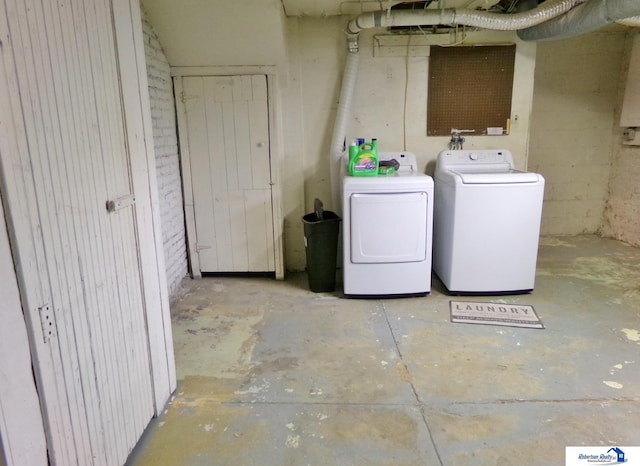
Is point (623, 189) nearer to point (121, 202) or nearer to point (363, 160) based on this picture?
point (363, 160)

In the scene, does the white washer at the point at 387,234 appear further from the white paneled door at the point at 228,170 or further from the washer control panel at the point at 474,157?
the white paneled door at the point at 228,170

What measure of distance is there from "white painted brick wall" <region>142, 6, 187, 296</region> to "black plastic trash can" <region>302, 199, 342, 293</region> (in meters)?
1.08

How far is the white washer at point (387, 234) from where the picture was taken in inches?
122

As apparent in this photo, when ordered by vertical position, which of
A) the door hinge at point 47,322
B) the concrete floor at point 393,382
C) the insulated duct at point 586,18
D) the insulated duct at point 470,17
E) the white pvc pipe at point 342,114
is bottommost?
the concrete floor at point 393,382

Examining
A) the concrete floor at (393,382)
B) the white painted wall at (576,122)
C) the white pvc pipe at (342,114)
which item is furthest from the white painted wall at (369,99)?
the concrete floor at (393,382)

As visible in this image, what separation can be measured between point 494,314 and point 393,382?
115cm

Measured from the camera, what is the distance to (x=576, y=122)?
4758 mm

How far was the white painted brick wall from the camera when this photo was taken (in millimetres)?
3072

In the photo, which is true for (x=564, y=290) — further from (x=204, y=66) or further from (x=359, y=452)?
(x=204, y=66)

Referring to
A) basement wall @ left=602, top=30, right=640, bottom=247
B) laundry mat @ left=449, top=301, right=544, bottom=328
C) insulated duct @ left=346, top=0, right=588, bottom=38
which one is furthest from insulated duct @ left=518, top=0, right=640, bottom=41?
laundry mat @ left=449, top=301, right=544, bottom=328

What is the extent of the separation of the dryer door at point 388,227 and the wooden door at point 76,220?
1.69 m

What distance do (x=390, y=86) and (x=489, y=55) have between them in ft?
2.96

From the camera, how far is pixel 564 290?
3379 mm

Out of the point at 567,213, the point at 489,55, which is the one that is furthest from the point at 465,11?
the point at 567,213
